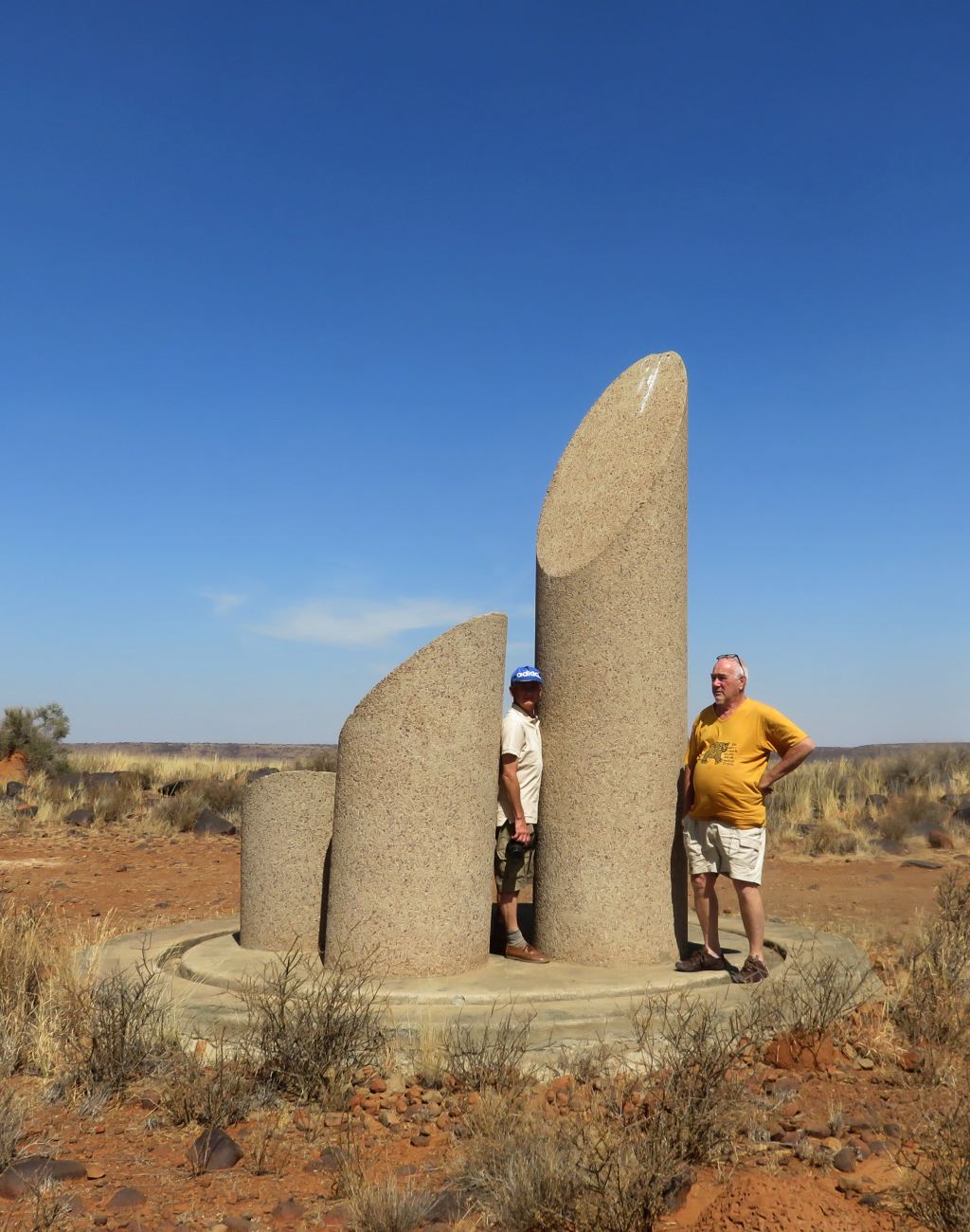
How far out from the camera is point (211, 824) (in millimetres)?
17250

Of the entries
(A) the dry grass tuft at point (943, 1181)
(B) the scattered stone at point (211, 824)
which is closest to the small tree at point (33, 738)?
(B) the scattered stone at point (211, 824)

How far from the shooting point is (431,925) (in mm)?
5988

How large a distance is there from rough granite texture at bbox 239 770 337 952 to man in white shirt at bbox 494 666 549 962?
3.73ft

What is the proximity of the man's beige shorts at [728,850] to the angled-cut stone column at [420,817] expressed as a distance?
130 centimetres

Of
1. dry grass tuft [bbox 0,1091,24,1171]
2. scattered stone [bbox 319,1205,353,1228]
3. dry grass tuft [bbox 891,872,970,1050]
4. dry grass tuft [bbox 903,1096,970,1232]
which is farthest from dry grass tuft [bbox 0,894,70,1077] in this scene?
dry grass tuft [bbox 891,872,970,1050]

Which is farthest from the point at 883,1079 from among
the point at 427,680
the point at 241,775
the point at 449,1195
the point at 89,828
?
the point at 241,775

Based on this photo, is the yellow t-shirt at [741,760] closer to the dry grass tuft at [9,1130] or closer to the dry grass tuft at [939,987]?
the dry grass tuft at [939,987]

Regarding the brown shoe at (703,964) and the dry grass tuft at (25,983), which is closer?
the dry grass tuft at (25,983)

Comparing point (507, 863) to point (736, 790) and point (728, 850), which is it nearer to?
point (728, 850)

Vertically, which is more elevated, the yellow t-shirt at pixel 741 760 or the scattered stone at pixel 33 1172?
the yellow t-shirt at pixel 741 760

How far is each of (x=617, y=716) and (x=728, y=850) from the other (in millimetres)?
1022

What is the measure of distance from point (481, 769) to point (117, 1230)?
3.12 meters

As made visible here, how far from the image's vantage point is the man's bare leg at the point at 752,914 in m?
6.02

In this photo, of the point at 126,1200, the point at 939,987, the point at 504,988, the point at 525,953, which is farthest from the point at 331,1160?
the point at 939,987
